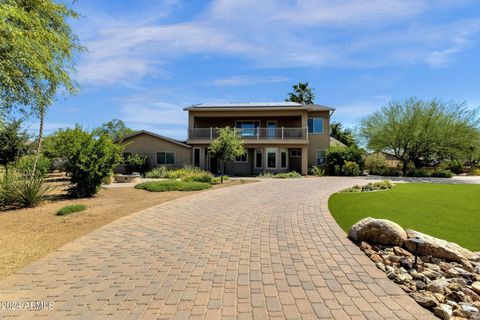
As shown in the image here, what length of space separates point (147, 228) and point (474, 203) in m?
11.3

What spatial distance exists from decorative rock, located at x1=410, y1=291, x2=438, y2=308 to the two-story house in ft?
75.6

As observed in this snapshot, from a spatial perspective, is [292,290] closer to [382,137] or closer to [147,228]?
[147,228]

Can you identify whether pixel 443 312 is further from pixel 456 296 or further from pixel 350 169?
pixel 350 169

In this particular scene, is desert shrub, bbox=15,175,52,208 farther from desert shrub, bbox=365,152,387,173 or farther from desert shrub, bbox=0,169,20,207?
desert shrub, bbox=365,152,387,173

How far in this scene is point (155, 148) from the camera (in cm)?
2767

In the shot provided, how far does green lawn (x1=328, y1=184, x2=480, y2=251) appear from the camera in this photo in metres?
6.71

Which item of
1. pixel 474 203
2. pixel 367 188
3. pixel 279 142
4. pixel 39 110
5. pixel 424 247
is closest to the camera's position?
pixel 424 247

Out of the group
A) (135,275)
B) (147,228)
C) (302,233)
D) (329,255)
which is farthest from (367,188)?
(135,275)

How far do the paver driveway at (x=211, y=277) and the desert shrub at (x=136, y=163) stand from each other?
19.9m

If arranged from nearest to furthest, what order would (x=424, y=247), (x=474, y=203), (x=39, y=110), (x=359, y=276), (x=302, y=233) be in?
(x=359, y=276), (x=424, y=247), (x=302, y=233), (x=39, y=110), (x=474, y=203)

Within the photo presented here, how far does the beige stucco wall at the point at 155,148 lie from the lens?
27594 millimetres

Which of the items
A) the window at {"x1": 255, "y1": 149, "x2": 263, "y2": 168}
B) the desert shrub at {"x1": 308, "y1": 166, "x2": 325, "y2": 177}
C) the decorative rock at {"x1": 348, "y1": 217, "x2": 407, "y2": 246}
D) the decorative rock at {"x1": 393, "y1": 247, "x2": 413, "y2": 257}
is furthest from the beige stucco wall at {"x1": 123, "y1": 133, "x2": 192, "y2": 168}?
the decorative rock at {"x1": 393, "y1": 247, "x2": 413, "y2": 257}

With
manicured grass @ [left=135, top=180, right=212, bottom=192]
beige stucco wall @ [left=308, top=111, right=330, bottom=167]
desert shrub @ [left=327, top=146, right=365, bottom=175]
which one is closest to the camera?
manicured grass @ [left=135, top=180, right=212, bottom=192]

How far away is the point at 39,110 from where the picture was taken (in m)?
8.37
